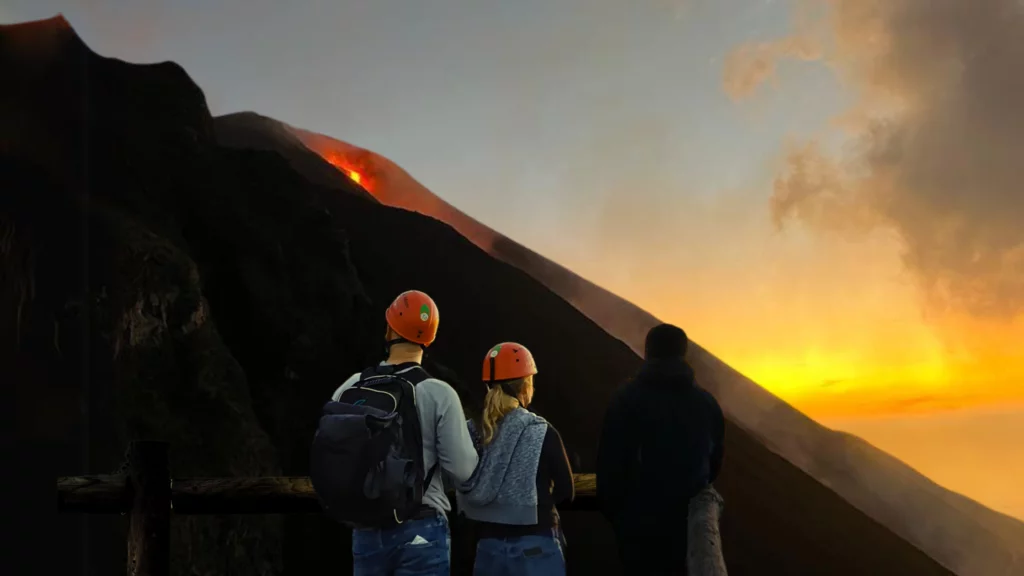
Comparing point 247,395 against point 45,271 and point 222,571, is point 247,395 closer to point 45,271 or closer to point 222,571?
point 222,571

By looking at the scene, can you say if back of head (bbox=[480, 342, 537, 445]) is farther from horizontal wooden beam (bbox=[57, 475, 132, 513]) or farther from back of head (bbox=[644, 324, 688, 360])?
horizontal wooden beam (bbox=[57, 475, 132, 513])

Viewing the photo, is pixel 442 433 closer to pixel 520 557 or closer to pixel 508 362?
pixel 508 362

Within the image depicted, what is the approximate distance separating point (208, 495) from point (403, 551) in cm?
211

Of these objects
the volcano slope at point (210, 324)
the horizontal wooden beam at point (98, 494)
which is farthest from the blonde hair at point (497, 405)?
the volcano slope at point (210, 324)

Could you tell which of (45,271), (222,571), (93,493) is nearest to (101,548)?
(222,571)

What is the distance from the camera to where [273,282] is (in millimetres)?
20609

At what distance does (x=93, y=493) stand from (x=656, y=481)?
342 cm

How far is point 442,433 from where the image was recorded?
296 centimetres

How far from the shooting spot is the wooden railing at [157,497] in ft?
14.0

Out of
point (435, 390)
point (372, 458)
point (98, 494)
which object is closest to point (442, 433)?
point (435, 390)

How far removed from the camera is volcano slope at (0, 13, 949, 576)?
12.0 m

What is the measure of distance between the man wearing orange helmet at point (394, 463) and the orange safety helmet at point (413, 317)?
14 cm

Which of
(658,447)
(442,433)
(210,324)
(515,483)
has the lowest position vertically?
(515,483)

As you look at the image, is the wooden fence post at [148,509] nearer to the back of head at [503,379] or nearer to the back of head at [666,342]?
the back of head at [503,379]
